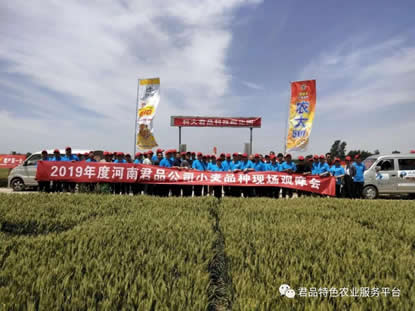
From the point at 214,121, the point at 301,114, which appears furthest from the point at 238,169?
the point at 214,121

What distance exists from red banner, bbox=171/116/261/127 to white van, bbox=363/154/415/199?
23.0ft

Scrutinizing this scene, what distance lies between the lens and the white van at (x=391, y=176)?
9.48 meters

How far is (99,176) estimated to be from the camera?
7.55 meters

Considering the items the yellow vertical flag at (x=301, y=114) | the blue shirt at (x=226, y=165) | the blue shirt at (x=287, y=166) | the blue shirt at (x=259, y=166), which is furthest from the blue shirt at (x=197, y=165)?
the yellow vertical flag at (x=301, y=114)

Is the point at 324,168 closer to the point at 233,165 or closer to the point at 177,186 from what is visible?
the point at 233,165

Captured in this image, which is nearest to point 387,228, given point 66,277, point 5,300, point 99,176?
point 66,277

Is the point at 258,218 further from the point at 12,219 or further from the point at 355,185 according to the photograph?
the point at 355,185

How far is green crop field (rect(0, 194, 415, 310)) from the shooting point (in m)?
1.61

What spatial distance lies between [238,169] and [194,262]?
5.76 metres

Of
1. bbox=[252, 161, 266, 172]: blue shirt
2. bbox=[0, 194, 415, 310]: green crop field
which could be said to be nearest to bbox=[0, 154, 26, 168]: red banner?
bbox=[0, 194, 415, 310]: green crop field

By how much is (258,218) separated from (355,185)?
5894 millimetres

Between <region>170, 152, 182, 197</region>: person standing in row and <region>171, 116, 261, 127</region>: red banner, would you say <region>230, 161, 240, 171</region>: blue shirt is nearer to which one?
<region>170, 152, 182, 197</region>: person standing in row

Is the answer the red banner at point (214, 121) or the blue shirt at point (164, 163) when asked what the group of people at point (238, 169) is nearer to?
the blue shirt at point (164, 163)

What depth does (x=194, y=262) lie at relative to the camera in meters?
2.23
